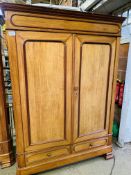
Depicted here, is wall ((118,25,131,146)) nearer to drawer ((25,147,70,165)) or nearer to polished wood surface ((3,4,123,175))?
polished wood surface ((3,4,123,175))

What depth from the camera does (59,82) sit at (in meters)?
1.50

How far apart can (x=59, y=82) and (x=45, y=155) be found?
32.9 inches

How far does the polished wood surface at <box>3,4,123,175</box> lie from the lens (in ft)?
4.32

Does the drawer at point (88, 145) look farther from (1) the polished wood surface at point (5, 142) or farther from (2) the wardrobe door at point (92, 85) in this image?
(1) the polished wood surface at point (5, 142)

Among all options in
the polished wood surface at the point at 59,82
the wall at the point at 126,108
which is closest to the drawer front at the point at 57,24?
the polished wood surface at the point at 59,82

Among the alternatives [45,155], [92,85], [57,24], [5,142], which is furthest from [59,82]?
[5,142]

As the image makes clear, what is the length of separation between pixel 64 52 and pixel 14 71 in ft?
1.68

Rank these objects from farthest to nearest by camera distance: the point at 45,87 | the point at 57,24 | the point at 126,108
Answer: the point at 126,108 → the point at 45,87 → the point at 57,24

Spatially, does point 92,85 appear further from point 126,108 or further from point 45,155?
point 45,155

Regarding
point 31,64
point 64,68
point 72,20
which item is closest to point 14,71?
point 31,64

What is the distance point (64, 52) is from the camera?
4.73 ft

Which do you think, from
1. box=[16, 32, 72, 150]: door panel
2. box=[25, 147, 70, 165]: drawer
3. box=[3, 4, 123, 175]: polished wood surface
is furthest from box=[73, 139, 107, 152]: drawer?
box=[16, 32, 72, 150]: door panel

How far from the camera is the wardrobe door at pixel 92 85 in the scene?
1525 millimetres

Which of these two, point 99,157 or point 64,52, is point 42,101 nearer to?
point 64,52
